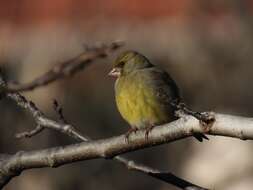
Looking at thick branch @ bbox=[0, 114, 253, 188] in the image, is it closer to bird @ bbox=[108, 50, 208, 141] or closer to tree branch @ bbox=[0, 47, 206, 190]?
tree branch @ bbox=[0, 47, 206, 190]

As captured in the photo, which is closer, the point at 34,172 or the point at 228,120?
the point at 228,120

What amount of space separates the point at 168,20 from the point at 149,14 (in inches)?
12.1

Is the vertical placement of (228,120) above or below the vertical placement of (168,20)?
above

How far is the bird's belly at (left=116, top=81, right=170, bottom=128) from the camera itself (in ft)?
19.9

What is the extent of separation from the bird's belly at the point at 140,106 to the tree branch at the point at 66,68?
9.25 ft

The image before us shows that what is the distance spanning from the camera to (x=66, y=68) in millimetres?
3016

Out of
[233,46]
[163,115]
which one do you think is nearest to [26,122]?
[233,46]

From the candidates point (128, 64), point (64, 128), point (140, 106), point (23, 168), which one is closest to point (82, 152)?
point (23, 168)

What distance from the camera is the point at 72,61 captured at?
301 cm

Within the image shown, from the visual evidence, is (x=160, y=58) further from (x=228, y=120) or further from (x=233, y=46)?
(x=228, y=120)

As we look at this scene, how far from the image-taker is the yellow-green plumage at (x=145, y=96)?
239 inches

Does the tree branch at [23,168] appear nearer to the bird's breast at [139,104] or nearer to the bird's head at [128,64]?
the bird's breast at [139,104]

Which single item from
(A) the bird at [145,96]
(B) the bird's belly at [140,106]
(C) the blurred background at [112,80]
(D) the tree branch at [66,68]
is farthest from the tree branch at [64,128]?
(C) the blurred background at [112,80]

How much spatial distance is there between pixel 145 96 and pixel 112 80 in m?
6.51
